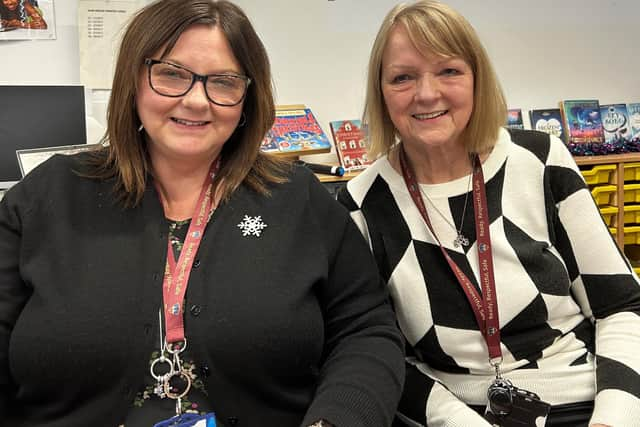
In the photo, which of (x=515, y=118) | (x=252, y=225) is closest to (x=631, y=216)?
(x=515, y=118)

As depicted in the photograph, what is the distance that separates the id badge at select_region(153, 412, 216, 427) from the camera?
3.12ft

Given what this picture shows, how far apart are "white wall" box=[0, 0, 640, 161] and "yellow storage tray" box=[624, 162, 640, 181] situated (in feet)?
2.20

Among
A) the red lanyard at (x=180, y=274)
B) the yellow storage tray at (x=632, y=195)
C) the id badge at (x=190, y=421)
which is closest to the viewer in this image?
the id badge at (x=190, y=421)

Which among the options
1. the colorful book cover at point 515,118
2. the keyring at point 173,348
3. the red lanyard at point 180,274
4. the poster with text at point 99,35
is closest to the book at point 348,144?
the colorful book cover at point 515,118

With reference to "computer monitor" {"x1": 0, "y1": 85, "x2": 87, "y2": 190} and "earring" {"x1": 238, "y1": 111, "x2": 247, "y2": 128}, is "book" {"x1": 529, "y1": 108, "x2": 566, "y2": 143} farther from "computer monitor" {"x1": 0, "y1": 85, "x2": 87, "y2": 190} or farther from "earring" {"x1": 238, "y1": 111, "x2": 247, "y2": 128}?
"computer monitor" {"x1": 0, "y1": 85, "x2": 87, "y2": 190}

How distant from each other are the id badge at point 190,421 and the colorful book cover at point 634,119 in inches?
130

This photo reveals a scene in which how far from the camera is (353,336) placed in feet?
3.75

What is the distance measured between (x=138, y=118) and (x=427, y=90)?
692 mm

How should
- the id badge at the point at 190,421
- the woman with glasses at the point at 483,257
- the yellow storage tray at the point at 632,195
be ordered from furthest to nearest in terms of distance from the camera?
the yellow storage tray at the point at 632,195
the woman with glasses at the point at 483,257
the id badge at the point at 190,421

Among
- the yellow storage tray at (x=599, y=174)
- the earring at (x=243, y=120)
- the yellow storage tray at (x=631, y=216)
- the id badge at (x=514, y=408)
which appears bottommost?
the yellow storage tray at (x=631, y=216)

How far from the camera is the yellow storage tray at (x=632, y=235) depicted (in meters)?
2.90

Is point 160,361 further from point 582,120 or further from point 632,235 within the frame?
point 582,120

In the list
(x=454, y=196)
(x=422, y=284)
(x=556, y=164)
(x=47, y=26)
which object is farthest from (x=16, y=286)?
(x=47, y=26)

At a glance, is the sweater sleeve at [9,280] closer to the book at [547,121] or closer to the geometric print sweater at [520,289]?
the geometric print sweater at [520,289]
